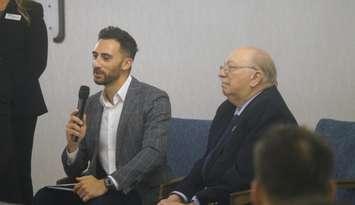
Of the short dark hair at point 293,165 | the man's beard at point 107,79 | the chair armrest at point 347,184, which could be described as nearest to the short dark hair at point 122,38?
the man's beard at point 107,79

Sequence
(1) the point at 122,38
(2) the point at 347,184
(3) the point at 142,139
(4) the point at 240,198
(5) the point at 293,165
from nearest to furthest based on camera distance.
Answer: (5) the point at 293,165
(4) the point at 240,198
(2) the point at 347,184
(3) the point at 142,139
(1) the point at 122,38

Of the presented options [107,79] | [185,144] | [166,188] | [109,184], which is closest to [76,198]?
[109,184]

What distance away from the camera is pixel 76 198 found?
3096 mm

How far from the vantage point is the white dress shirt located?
3189mm

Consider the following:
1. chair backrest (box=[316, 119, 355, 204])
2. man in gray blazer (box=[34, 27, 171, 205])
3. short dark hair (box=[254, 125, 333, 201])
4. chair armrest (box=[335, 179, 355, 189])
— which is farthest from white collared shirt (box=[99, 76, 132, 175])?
short dark hair (box=[254, 125, 333, 201])

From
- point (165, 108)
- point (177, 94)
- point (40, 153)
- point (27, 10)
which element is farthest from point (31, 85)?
point (40, 153)

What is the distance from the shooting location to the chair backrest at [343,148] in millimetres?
3008

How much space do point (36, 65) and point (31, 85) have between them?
133 millimetres

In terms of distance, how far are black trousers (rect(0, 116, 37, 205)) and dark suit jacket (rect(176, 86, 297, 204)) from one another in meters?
1.01

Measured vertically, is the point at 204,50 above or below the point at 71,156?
above

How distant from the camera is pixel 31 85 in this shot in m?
3.38

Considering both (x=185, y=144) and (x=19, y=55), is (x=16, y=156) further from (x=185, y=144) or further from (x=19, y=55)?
(x=185, y=144)

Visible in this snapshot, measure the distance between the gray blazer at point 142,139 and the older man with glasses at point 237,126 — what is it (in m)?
0.17

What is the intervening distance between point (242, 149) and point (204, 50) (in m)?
1.22
